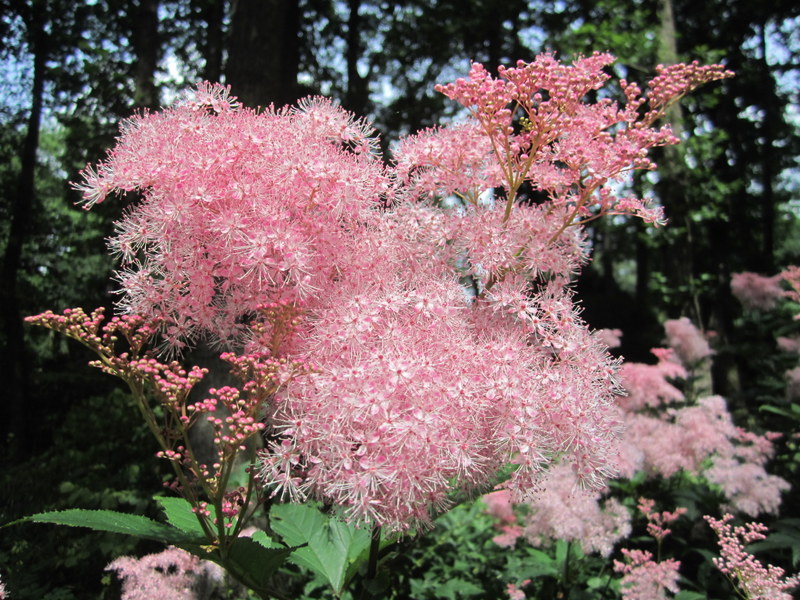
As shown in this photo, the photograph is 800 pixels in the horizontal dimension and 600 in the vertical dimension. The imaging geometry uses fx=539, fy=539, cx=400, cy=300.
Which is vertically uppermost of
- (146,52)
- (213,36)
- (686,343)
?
(213,36)

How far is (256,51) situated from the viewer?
4.05 metres

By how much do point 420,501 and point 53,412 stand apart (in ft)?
35.3

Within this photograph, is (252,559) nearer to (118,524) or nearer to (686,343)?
(118,524)

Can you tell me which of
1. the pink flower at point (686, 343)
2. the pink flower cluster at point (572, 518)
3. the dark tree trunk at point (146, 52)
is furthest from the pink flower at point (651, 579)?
the dark tree trunk at point (146, 52)

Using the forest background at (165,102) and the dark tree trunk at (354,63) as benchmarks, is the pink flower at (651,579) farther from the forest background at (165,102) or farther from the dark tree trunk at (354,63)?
the dark tree trunk at (354,63)

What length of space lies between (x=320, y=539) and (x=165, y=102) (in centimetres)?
400

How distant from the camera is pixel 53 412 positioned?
9.77m

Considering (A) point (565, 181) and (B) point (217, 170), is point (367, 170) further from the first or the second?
(A) point (565, 181)

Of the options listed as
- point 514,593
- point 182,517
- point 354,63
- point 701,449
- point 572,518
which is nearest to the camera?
point 182,517

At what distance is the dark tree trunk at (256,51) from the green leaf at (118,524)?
3.22 m

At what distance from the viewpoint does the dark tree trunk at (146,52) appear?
6.36 meters

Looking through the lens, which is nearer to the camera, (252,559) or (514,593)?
(252,559)

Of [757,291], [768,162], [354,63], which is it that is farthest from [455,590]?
[768,162]

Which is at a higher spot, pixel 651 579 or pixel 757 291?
pixel 757 291
